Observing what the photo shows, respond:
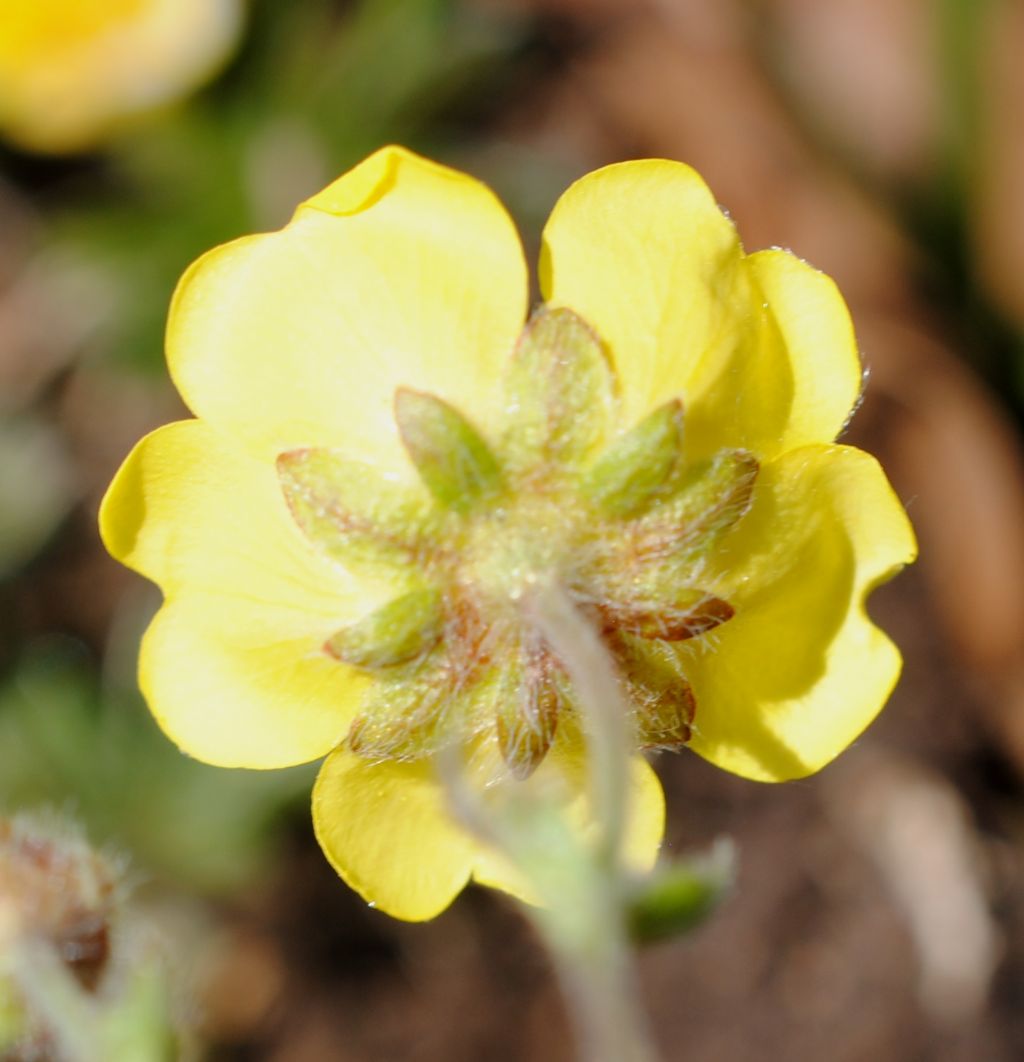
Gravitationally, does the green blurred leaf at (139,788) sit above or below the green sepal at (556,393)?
below

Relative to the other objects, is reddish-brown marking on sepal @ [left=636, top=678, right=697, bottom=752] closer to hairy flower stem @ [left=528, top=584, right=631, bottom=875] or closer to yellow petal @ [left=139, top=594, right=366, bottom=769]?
hairy flower stem @ [left=528, top=584, right=631, bottom=875]

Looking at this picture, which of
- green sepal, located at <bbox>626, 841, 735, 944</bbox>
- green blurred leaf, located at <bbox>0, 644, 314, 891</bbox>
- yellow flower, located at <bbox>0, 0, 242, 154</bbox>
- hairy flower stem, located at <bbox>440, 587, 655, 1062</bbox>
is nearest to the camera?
hairy flower stem, located at <bbox>440, 587, 655, 1062</bbox>

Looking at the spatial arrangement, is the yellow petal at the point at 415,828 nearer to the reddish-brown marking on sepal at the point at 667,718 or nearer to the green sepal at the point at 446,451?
the reddish-brown marking on sepal at the point at 667,718

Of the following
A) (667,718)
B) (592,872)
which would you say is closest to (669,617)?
(667,718)

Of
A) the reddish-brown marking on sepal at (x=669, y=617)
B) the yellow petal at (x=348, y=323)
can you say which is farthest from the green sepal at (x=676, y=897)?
the yellow petal at (x=348, y=323)

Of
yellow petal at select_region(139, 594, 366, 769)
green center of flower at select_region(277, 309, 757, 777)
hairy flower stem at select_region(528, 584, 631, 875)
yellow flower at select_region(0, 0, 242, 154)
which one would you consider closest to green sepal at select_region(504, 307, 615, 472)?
green center of flower at select_region(277, 309, 757, 777)

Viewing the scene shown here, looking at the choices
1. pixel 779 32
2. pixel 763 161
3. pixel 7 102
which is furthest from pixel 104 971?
pixel 779 32

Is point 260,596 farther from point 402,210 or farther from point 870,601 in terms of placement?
point 870,601
